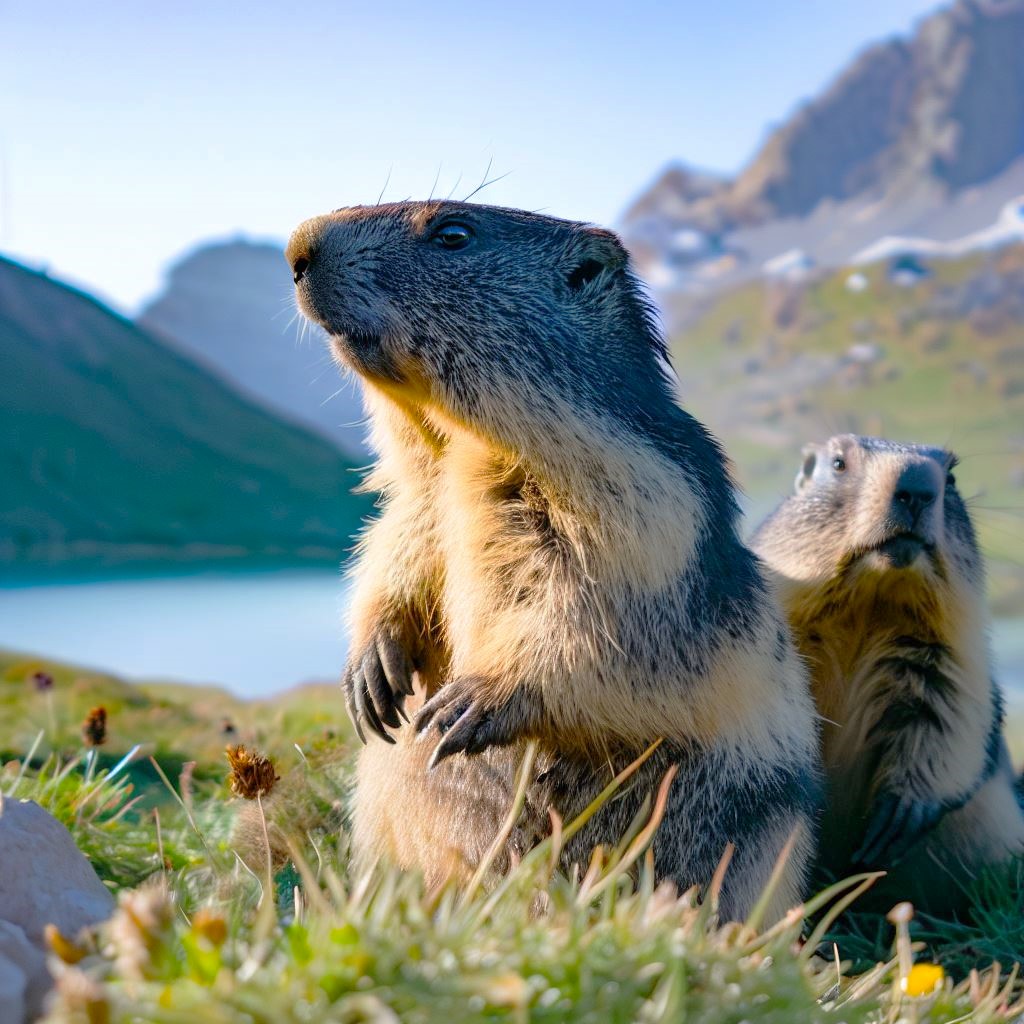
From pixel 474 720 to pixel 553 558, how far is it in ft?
2.12

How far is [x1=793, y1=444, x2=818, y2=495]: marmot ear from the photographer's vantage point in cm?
609

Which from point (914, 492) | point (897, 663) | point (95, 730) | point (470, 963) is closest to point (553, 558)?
point (470, 963)

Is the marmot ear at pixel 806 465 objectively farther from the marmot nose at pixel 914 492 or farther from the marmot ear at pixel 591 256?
the marmot ear at pixel 591 256

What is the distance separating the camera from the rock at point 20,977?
2643 millimetres

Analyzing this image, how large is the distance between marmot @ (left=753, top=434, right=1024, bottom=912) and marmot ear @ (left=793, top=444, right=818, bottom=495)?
309 millimetres

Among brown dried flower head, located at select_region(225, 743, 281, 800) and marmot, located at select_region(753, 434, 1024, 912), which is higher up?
marmot, located at select_region(753, 434, 1024, 912)

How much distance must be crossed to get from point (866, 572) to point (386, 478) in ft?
7.64

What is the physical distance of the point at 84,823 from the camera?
5199 mm

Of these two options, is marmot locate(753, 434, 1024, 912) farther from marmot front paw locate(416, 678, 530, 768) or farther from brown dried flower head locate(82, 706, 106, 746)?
brown dried flower head locate(82, 706, 106, 746)

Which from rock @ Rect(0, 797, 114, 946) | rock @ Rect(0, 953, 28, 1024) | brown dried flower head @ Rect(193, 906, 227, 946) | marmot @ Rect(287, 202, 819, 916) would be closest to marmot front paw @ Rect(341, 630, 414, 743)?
marmot @ Rect(287, 202, 819, 916)

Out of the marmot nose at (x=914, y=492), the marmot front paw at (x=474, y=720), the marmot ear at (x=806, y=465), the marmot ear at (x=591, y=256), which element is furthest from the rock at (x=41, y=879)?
the marmot ear at (x=806, y=465)

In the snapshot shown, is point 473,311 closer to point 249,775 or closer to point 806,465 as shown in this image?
point 249,775

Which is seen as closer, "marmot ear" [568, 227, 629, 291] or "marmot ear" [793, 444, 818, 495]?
"marmot ear" [568, 227, 629, 291]

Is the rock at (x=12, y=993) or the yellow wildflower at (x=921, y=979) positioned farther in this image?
the yellow wildflower at (x=921, y=979)
